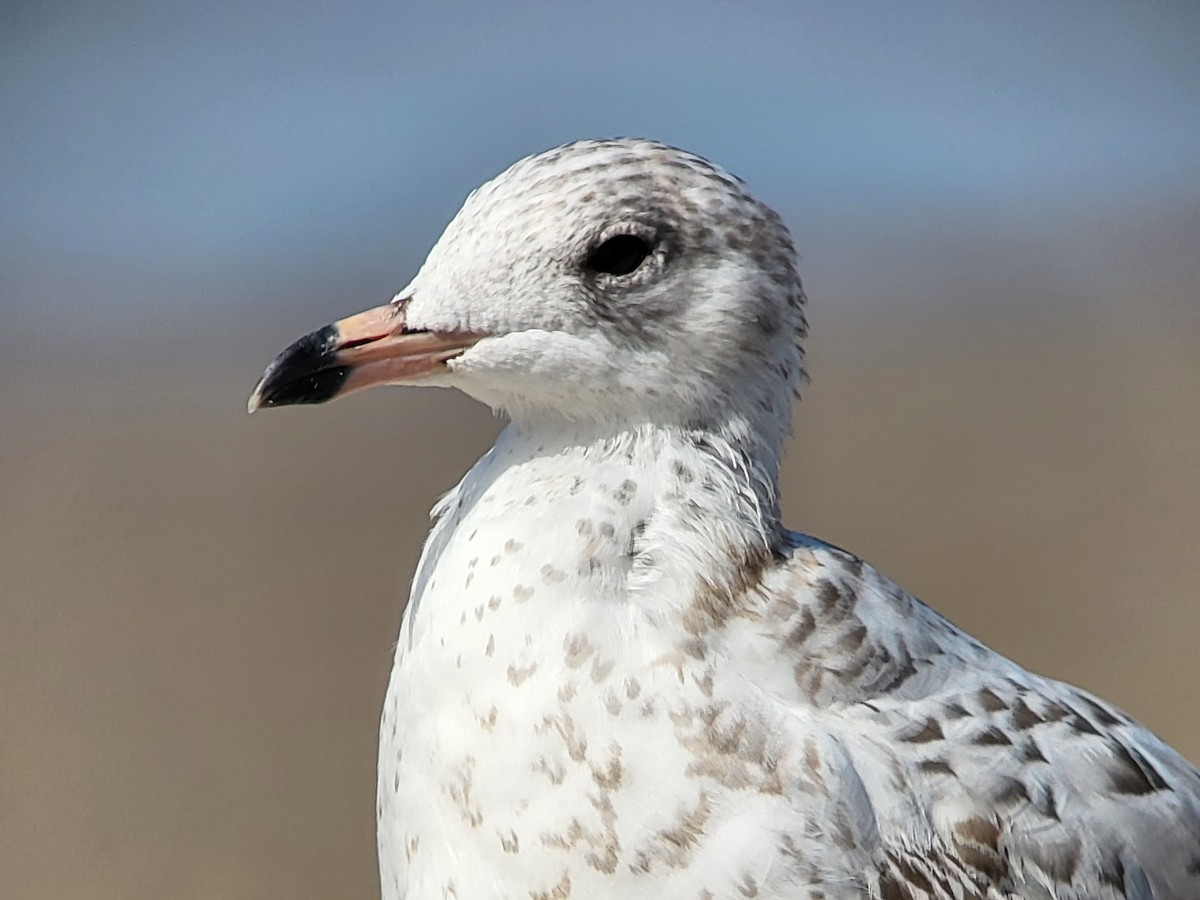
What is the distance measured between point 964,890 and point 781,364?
2.56 feet

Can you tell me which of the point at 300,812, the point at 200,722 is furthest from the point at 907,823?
the point at 200,722

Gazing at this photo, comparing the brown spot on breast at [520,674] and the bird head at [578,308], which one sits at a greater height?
the bird head at [578,308]

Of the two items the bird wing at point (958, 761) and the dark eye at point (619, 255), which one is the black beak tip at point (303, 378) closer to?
the dark eye at point (619, 255)

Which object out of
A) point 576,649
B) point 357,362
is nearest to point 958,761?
point 576,649

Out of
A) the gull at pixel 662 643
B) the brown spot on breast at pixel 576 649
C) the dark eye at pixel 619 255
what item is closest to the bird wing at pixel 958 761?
the gull at pixel 662 643

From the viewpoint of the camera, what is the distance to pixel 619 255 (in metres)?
2.05

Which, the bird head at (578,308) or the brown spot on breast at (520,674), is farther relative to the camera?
the bird head at (578,308)

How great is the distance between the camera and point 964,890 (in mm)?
1910

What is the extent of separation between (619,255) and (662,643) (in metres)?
0.55

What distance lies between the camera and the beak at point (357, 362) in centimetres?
202

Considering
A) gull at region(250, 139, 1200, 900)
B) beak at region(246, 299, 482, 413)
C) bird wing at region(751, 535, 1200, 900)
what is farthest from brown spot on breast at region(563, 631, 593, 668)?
beak at region(246, 299, 482, 413)

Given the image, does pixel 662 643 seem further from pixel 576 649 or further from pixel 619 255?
pixel 619 255

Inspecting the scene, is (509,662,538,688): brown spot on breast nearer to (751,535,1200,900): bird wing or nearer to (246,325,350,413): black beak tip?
(751,535,1200,900): bird wing

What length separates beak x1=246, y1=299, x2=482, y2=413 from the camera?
202 cm
